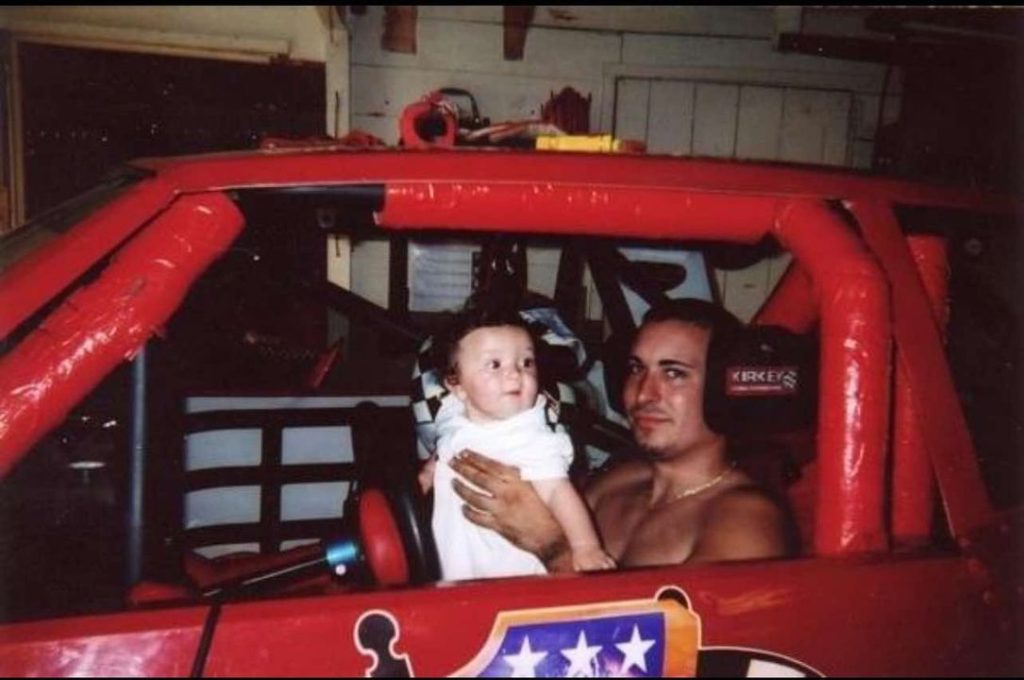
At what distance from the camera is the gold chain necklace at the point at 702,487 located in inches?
88.9

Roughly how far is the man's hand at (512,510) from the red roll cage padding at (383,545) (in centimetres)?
37

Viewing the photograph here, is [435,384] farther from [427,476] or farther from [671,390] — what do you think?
[671,390]

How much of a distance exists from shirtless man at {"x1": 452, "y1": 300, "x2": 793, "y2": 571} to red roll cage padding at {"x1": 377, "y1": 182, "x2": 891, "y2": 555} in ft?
1.22

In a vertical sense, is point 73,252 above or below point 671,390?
above

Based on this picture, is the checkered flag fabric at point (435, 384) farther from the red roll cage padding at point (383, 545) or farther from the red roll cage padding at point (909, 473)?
the red roll cage padding at point (909, 473)

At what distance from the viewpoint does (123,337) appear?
4.86 ft

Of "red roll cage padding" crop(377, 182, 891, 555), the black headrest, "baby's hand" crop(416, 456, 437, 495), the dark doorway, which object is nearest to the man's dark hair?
the black headrest

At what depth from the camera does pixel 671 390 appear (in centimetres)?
224

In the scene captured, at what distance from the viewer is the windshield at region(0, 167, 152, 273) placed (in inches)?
65.8

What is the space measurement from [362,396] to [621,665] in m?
2.05

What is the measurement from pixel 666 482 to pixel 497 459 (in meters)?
0.52

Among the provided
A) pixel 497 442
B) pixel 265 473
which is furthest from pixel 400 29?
pixel 497 442

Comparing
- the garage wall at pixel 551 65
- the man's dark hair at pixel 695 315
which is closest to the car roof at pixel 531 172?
the man's dark hair at pixel 695 315

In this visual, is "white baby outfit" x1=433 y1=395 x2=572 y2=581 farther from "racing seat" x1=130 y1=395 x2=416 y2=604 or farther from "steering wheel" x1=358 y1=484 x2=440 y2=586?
"racing seat" x1=130 y1=395 x2=416 y2=604
